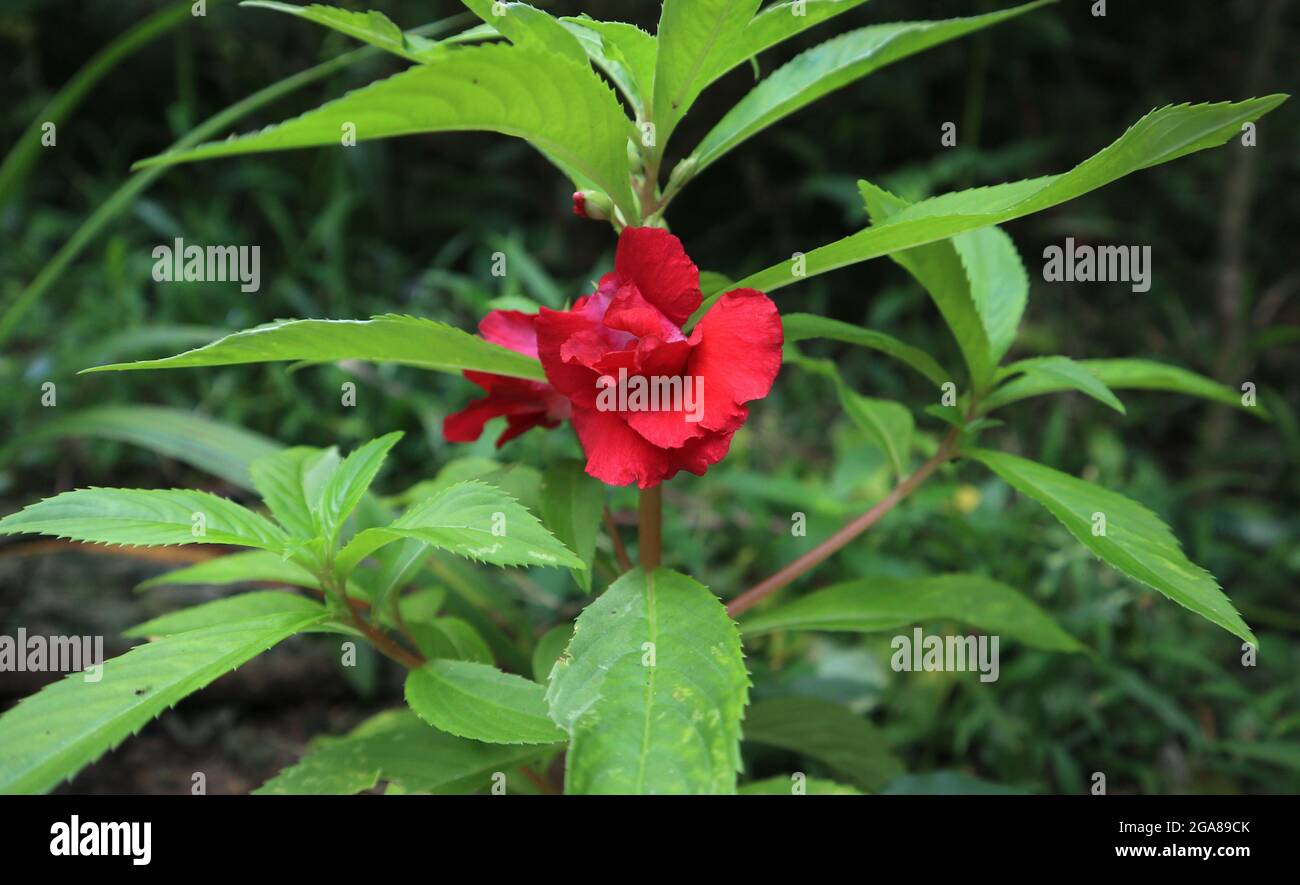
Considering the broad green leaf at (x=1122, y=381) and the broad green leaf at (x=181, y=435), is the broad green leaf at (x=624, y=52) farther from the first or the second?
the broad green leaf at (x=181, y=435)

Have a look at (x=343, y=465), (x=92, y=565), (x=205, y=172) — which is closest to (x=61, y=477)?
(x=92, y=565)

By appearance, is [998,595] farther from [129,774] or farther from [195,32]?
[195,32]

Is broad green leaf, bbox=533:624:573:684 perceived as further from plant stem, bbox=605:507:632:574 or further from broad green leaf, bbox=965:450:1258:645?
broad green leaf, bbox=965:450:1258:645

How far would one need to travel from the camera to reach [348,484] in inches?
34.2

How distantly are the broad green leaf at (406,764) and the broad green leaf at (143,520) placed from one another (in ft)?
0.86

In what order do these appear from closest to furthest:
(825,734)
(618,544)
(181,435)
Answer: (618,544)
(825,734)
(181,435)

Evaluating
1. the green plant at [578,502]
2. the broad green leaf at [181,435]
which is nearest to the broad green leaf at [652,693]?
the green plant at [578,502]

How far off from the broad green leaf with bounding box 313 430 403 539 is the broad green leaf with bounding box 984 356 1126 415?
0.61 metres

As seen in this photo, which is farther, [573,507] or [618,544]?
[618,544]

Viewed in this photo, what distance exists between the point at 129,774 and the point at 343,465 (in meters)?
0.98

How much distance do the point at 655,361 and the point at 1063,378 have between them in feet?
1.40

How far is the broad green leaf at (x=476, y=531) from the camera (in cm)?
71

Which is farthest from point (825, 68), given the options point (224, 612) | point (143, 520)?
point (224, 612)

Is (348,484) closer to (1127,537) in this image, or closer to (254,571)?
(254,571)
